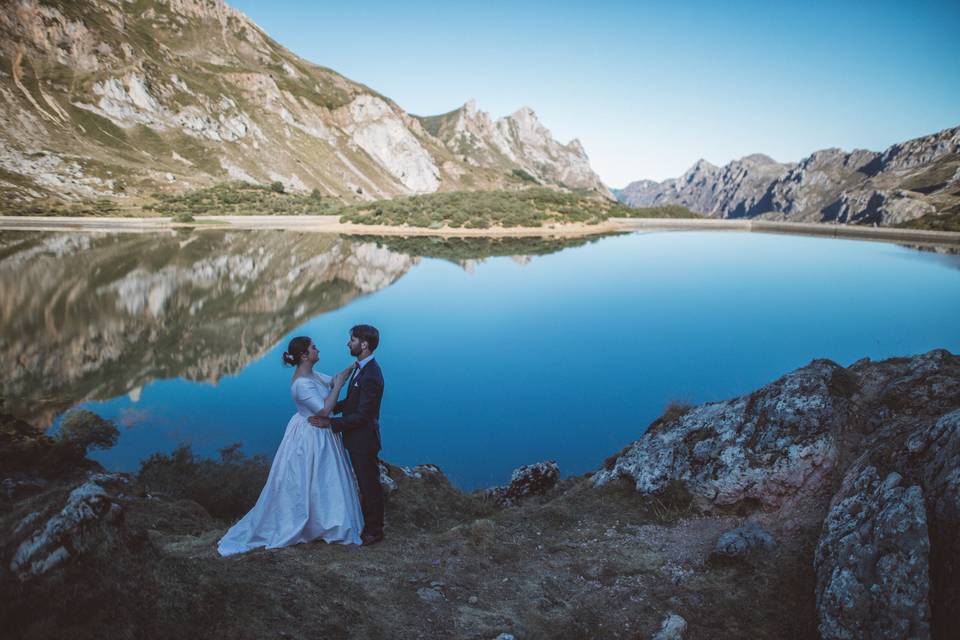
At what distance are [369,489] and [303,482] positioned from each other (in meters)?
0.90

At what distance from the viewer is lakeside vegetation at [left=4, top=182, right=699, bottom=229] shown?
273ft

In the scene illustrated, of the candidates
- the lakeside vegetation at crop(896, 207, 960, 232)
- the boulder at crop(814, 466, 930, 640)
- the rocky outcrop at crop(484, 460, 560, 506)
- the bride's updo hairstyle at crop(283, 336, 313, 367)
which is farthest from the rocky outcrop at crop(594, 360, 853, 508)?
the lakeside vegetation at crop(896, 207, 960, 232)

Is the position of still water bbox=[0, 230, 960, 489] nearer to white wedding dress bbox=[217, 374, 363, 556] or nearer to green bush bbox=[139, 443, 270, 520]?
green bush bbox=[139, 443, 270, 520]

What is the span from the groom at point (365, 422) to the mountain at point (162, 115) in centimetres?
10142

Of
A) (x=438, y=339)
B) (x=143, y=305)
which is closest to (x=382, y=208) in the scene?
(x=143, y=305)

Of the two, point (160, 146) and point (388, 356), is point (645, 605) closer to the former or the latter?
point (388, 356)

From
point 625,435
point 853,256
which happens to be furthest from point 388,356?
point 853,256

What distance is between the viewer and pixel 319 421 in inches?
263

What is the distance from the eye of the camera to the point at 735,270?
45344 millimetres

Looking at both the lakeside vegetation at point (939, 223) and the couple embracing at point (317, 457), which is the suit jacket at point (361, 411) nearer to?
the couple embracing at point (317, 457)

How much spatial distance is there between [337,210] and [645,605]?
11511 cm

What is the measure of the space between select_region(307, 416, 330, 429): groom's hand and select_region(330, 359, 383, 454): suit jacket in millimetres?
72

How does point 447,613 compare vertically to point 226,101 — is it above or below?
below

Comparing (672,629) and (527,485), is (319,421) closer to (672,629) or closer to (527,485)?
(672,629)
